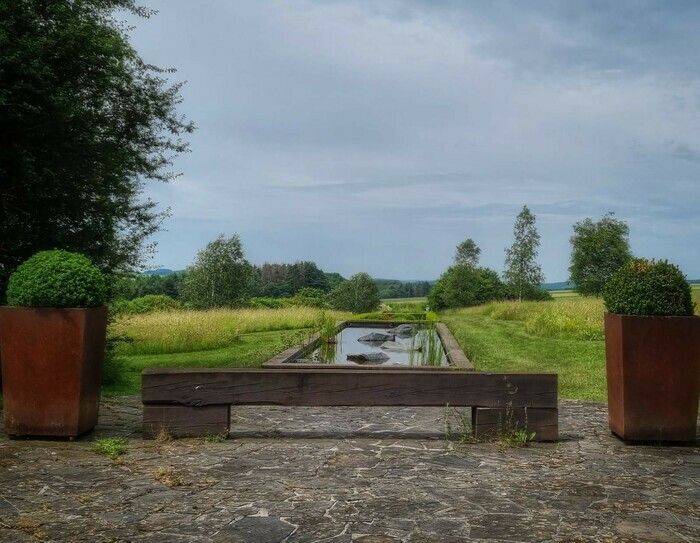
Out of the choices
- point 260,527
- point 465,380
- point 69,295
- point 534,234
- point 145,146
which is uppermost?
point 534,234

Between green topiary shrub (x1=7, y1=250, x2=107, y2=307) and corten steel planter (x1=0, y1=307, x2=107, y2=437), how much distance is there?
0.32 feet

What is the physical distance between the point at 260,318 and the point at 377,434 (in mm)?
14724

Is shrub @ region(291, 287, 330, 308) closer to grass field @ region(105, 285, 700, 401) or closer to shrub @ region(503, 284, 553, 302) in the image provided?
shrub @ region(503, 284, 553, 302)

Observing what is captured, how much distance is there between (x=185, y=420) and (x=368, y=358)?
628cm

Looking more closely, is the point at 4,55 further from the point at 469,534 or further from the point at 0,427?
the point at 469,534

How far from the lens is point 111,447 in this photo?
5402mm

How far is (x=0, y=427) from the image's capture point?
641 cm

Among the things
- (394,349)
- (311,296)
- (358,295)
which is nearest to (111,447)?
(394,349)

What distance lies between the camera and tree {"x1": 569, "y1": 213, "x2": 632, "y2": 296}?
150 ft

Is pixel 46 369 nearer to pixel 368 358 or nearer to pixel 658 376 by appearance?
pixel 658 376

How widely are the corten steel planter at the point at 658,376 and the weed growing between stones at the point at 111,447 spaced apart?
422cm

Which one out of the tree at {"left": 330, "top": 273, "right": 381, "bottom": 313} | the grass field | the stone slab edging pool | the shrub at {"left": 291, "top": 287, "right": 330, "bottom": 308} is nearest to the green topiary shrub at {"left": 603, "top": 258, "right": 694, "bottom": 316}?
the grass field

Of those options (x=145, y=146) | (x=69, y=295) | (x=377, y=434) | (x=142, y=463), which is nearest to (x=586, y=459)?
(x=377, y=434)

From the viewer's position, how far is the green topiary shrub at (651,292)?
5.76 meters
